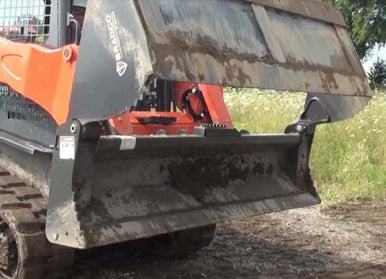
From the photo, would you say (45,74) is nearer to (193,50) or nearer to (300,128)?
(193,50)

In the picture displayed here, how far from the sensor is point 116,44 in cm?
307

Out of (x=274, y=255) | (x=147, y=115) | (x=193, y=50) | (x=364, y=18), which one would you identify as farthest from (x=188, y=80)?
(x=364, y=18)

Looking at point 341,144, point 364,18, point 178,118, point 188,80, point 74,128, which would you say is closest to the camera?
point 188,80

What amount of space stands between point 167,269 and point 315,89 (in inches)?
72.1

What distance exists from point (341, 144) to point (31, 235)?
6375 millimetres

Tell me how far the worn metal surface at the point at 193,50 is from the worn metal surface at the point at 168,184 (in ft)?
1.37

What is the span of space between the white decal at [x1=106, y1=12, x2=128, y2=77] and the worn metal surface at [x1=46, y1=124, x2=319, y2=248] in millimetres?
530

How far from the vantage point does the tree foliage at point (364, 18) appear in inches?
903

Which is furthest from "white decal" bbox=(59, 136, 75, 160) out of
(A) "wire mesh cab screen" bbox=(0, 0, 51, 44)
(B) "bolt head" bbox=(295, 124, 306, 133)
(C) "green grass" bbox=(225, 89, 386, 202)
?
(C) "green grass" bbox=(225, 89, 386, 202)

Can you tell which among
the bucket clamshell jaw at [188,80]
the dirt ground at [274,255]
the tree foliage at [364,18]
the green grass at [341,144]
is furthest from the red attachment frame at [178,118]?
the tree foliage at [364,18]

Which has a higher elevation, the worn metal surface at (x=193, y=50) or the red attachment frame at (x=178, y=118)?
the worn metal surface at (x=193, y=50)

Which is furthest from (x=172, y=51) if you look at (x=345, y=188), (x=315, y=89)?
(x=345, y=188)

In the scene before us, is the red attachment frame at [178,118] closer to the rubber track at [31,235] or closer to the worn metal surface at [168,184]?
the worn metal surface at [168,184]

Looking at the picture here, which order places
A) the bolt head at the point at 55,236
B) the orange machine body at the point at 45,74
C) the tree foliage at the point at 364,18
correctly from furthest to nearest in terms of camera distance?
the tree foliage at the point at 364,18 → the orange machine body at the point at 45,74 → the bolt head at the point at 55,236
